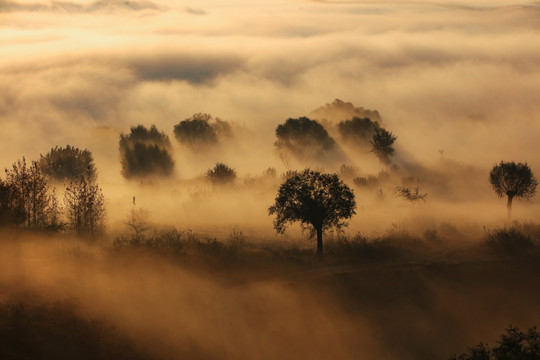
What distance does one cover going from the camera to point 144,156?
118750 millimetres

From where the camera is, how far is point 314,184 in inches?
2229

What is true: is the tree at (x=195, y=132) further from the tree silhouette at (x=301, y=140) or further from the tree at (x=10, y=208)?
the tree at (x=10, y=208)

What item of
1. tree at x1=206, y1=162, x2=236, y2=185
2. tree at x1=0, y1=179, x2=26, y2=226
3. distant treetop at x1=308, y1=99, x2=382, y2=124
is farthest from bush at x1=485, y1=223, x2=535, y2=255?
distant treetop at x1=308, y1=99, x2=382, y2=124

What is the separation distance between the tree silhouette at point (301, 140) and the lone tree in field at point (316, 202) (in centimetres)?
6920

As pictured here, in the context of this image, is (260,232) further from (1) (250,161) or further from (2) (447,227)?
(1) (250,161)

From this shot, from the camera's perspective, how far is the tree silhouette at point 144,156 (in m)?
118

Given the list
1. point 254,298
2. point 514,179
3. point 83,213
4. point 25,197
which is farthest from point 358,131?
point 254,298

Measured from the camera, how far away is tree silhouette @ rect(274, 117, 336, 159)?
126 meters

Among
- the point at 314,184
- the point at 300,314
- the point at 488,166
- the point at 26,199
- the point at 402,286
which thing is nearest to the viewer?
the point at 300,314

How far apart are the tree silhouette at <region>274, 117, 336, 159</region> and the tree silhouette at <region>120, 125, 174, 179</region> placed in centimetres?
2163

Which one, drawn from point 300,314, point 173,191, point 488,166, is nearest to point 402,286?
point 300,314

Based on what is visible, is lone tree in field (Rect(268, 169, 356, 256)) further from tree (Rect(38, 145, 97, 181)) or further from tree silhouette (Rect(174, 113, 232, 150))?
tree silhouette (Rect(174, 113, 232, 150))

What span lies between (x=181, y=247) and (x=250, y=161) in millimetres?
87412

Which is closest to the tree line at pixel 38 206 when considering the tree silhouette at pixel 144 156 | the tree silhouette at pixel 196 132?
the tree silhouette at pixel 144 156
